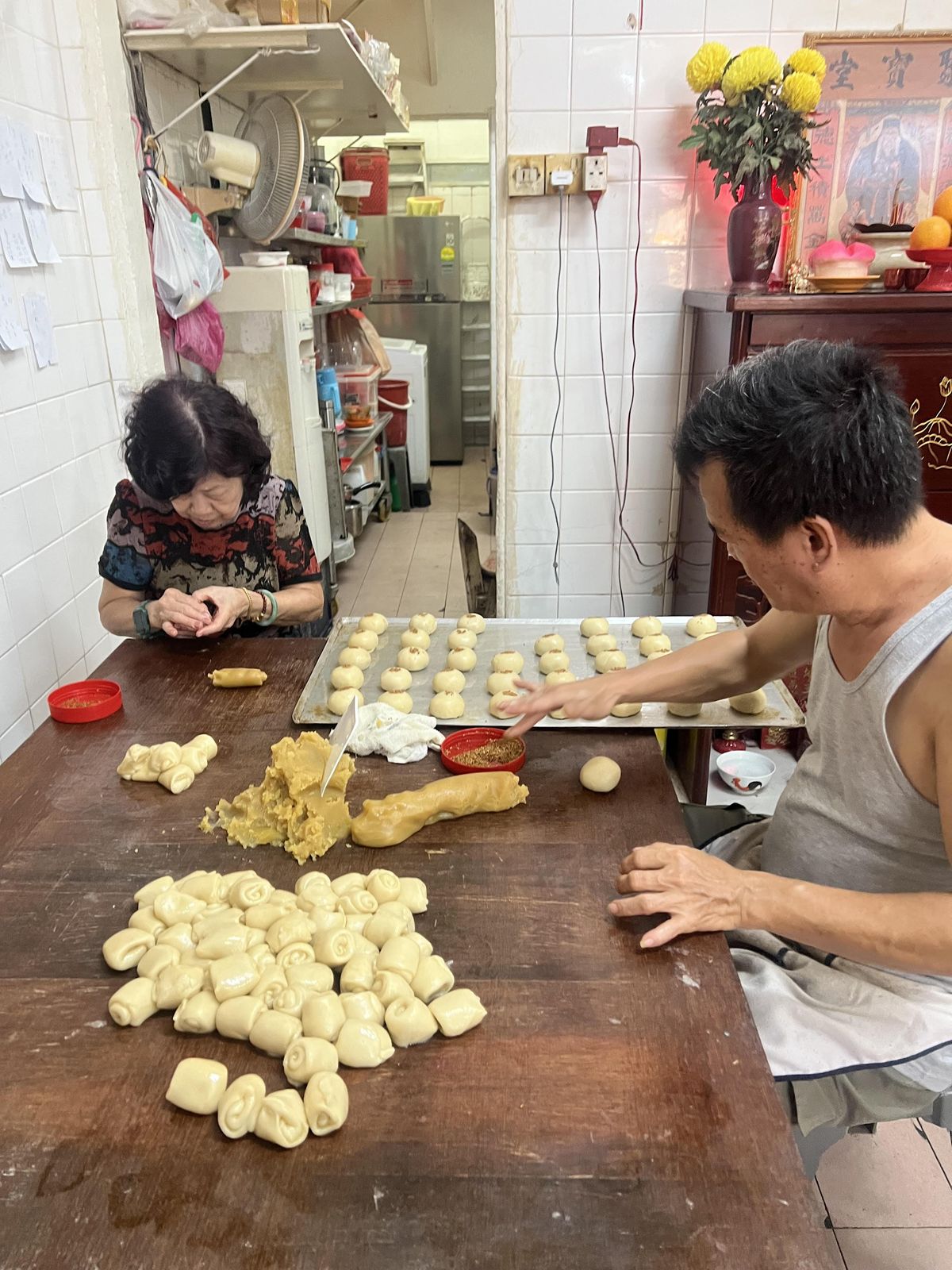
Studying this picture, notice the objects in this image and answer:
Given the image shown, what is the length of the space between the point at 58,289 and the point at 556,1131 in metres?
2.70

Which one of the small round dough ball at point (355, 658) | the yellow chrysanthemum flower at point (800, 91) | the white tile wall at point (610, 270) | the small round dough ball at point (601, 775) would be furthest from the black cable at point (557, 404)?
the small round dough ball at point (601, 775)

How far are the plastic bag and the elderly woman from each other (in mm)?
1279

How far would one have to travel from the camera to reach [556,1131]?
0.82 m

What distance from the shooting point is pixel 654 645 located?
1.88 metres

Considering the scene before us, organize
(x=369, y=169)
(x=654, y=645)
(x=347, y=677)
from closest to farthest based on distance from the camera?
(x=347, y=677), (x=654, y=645), (x=369, y=169)

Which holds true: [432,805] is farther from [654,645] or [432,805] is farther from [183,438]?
[183,438]

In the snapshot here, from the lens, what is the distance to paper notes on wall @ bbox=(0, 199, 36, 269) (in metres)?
2.29

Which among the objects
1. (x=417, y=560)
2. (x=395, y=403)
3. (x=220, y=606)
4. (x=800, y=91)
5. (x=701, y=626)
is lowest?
(x=417, y=560)

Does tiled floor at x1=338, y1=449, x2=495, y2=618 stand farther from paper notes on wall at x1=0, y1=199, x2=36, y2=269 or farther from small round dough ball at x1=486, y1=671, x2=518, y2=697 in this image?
small round dough ball at x1=486, y1=671, x2=518, y2=697

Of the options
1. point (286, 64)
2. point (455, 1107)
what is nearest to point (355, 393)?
point (286, 64)

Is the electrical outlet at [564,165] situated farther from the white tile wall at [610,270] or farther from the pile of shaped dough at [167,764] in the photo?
the pile of shaped dough at [167,764]

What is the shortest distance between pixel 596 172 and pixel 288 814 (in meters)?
2.45

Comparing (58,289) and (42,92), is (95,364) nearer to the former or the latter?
(58,289)

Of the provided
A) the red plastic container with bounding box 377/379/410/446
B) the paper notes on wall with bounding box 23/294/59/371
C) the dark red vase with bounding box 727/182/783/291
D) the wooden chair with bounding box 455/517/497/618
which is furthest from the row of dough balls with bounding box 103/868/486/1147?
the red plastic container with bounding box 377/379/410/446
